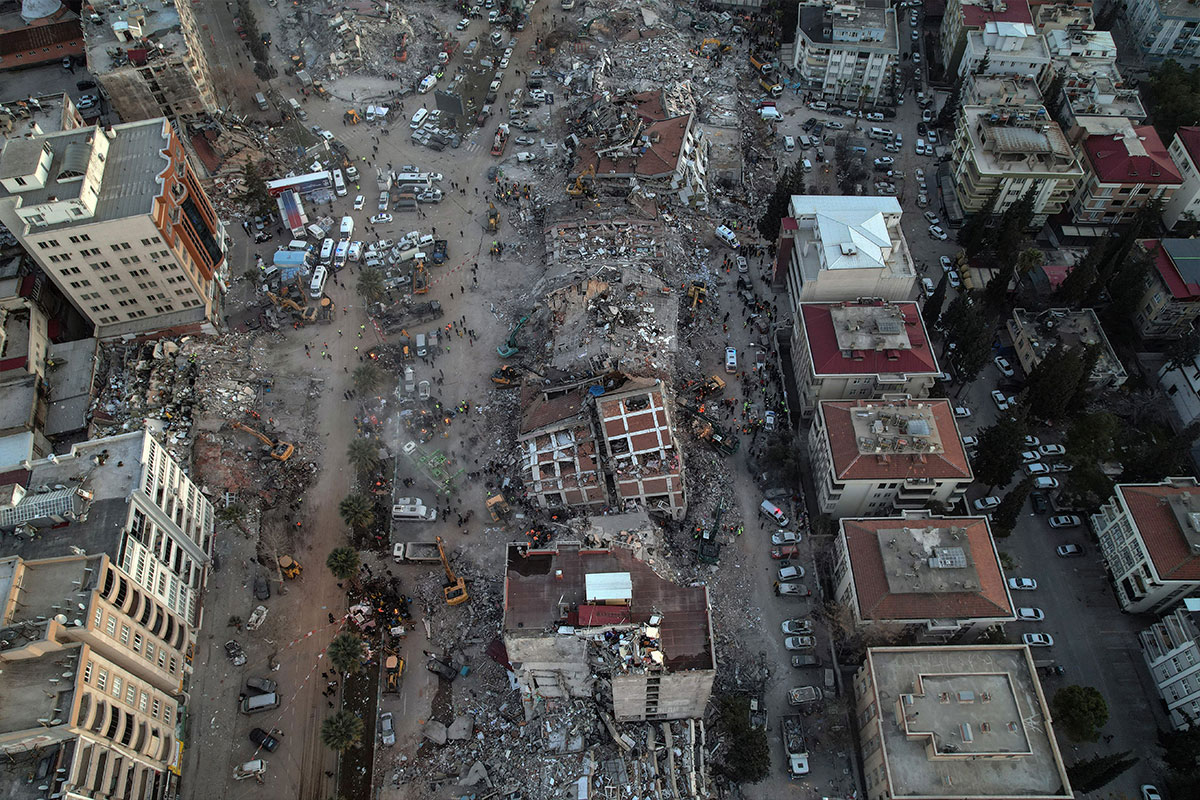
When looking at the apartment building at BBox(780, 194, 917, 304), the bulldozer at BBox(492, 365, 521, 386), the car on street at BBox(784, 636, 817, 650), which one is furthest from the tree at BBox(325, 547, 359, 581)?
the apartment building at BBox(780, 194, 917, 304)

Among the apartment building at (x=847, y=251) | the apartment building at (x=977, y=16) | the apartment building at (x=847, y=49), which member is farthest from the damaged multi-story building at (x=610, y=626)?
the apartment building at (x=977, y=16)

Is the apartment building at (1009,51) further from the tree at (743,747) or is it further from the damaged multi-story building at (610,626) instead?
the tree at (743,747)

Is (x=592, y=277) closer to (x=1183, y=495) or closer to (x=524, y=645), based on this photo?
(x=524, y=645)

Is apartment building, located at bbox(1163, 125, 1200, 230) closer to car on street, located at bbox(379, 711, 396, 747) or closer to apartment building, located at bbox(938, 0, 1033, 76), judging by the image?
apartment building, located at bbox(938, 0, 1033, 76)

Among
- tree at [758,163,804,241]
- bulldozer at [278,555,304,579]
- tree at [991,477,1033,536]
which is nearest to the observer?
tree at [991,477,1033,536]

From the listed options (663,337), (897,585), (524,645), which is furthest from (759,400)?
(524,645)

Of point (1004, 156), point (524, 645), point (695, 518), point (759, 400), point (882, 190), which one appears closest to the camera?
point (524, 645)
